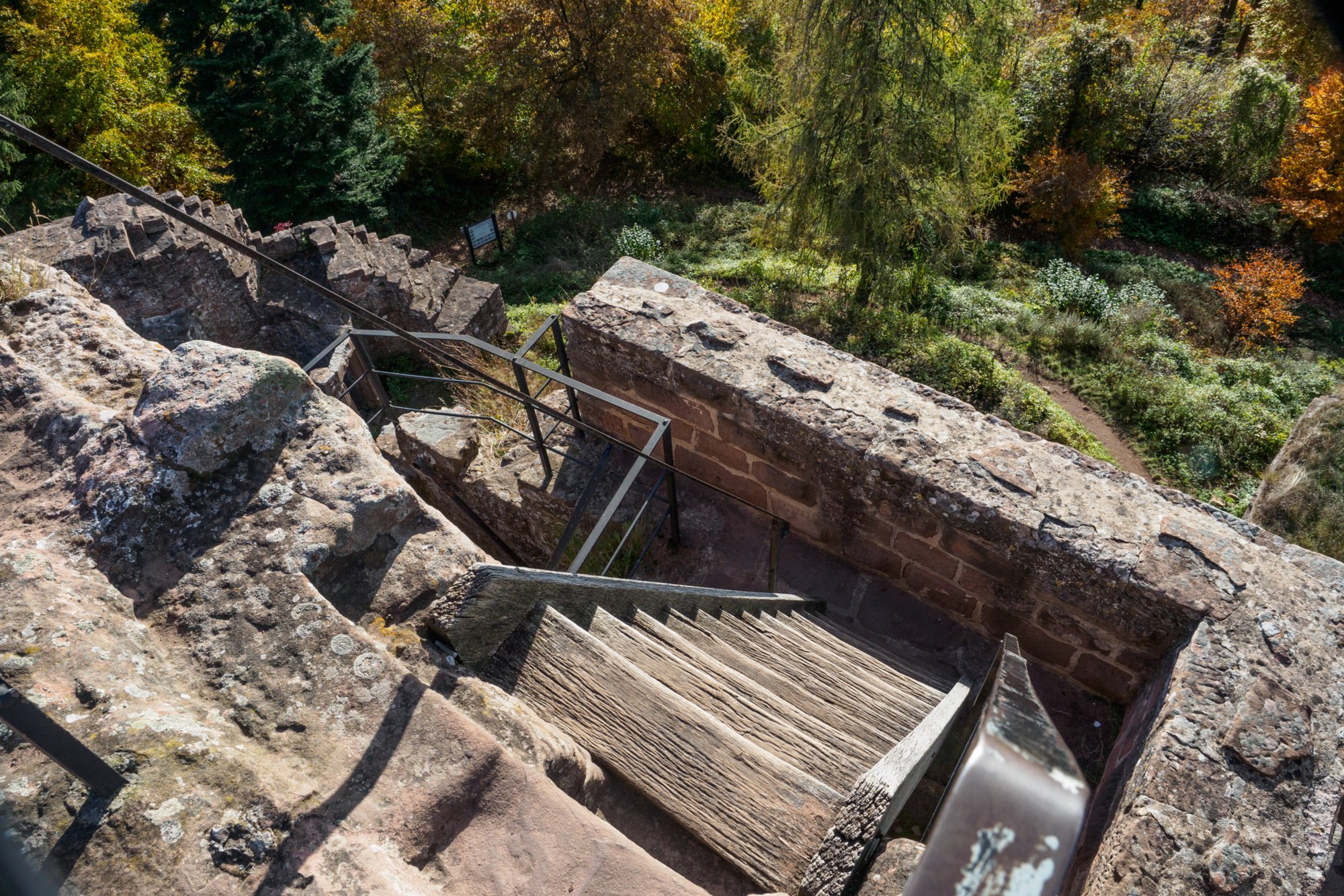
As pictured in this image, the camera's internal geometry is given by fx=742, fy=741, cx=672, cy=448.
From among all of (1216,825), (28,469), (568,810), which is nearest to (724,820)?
(568,810)

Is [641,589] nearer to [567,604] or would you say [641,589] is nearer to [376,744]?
[567,604]

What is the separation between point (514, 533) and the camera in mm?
5742

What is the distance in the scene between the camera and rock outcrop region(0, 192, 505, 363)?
26.5 ft

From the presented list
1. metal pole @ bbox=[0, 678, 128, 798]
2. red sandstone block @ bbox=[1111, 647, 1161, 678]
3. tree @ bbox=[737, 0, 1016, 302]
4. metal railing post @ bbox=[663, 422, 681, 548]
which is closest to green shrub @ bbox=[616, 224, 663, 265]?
tree @ bbox=[737, 0, 1016, 302]

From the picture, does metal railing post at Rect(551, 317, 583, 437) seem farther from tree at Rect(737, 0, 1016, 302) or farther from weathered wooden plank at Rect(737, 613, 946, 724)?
tree at Rect(737, 0, 1016, 302)

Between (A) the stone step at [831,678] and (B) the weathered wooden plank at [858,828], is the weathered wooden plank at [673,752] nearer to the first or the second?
(B) the weathered wooden plank at [858,828]

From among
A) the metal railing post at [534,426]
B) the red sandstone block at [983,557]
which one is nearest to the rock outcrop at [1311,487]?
the red sandstone block at [983,557]

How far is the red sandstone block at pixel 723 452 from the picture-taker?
461 centimetres

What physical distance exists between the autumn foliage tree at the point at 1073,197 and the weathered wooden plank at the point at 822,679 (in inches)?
513

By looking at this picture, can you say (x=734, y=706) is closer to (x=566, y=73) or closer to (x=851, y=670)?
(x=851, y=670)

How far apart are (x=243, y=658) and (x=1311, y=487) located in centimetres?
915

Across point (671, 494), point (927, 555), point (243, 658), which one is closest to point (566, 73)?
point (671, 494)

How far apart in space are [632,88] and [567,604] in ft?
47.4

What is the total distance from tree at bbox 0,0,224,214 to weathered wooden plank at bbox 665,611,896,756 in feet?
44.1
